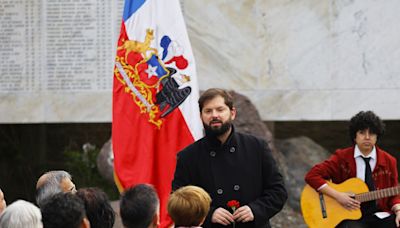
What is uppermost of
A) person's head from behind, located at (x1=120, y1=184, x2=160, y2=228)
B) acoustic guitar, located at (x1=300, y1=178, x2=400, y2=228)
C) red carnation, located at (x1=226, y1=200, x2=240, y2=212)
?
person's head from behind, located at (x1=120, y1=184, x2=160, y2=228)

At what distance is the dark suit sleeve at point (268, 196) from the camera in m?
4.71

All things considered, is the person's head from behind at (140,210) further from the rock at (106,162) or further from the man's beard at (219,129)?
the rock at (106,162)

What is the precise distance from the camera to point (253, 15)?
29.7ft

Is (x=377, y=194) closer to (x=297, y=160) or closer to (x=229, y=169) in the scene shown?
(x=229, y=169)

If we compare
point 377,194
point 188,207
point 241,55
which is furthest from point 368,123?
point 241,55

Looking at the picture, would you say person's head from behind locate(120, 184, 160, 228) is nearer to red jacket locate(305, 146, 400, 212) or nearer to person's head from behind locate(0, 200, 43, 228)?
person's head from behind locate(0, 200, 43, 228)

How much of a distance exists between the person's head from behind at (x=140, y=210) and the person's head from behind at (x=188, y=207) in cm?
10

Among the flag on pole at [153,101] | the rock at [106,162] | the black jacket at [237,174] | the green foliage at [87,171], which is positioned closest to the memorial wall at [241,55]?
the rock at [106,162]

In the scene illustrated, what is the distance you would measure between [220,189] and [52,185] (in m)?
1.00

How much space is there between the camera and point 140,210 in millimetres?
3838

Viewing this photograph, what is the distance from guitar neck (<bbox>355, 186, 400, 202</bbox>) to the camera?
18.3 ft

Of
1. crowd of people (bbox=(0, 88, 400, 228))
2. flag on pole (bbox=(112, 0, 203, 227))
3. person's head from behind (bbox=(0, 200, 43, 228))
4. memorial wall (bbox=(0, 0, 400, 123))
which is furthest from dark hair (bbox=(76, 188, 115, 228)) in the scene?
memorial wall (bbox=(0, 0, 400, 123))

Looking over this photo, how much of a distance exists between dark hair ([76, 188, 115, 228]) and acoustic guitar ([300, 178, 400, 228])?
7.44ft

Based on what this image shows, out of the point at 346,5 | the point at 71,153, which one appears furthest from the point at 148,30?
the point at 71,153
